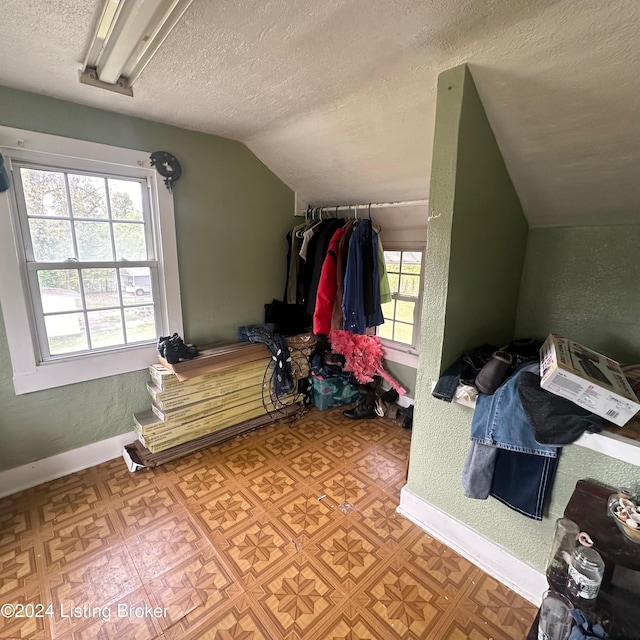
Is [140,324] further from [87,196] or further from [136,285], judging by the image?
[87,196]

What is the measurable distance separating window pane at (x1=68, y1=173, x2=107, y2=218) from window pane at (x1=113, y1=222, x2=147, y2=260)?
122mm

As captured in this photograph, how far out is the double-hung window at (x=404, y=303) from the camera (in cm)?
284

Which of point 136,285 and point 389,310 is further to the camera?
point 389,310

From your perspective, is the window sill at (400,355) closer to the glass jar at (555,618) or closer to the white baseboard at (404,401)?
the white baseboard at (404,401)

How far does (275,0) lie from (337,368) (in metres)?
2.45

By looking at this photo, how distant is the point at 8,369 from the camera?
189 cm

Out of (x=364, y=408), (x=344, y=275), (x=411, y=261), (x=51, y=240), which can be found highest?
(x=51, y=240)

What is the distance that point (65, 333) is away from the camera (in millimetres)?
2078

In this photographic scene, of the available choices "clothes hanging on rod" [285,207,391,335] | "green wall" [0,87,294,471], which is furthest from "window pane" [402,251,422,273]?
"green wall" [0,87,294,471]

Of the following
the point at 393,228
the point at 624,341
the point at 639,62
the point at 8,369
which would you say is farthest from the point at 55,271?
the point at 624,341

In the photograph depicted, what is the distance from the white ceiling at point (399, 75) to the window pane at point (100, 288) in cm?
98

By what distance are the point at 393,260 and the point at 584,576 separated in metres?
2.47

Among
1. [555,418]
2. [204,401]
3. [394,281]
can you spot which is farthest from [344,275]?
[555,418]

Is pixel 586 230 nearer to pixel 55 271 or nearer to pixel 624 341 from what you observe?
pixel 624 341
